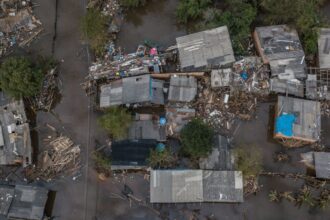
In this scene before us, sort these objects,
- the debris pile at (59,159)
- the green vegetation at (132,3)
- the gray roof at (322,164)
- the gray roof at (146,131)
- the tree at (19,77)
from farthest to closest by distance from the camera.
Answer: the green vegetation at (132,3) < the debris pile at (59,159) < the gray roof at (146,131) < the tree at (19,77) < the gray roof at (322,164)

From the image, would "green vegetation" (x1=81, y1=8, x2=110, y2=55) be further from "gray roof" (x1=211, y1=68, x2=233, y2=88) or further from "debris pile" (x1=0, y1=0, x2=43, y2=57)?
"gray roof" (x1=211, y1=68, x2=233, y2=88)

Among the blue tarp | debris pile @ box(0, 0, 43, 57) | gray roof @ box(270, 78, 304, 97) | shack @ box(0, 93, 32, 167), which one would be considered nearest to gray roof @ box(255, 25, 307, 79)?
gray roof @ box(270, 78, 304, 97)

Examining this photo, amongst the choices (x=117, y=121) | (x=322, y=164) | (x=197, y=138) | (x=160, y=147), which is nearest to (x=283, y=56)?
(x=322, y=164)

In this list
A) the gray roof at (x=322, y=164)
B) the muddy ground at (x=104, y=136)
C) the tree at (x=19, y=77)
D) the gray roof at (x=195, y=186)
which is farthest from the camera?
the tree at (x=19, y=77)

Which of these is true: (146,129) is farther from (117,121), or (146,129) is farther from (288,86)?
(288,86)

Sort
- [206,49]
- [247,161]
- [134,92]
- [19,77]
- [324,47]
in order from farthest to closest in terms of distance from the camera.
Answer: [324,47] < [206,49] < [134,92] < [19,77] < [247,161]

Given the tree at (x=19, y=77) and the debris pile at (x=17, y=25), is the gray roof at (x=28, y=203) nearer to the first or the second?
the tree at (x=19, y=77)

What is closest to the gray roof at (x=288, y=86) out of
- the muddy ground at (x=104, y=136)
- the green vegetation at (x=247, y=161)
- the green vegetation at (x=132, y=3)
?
the muddy ground at (x=104, y=136)
